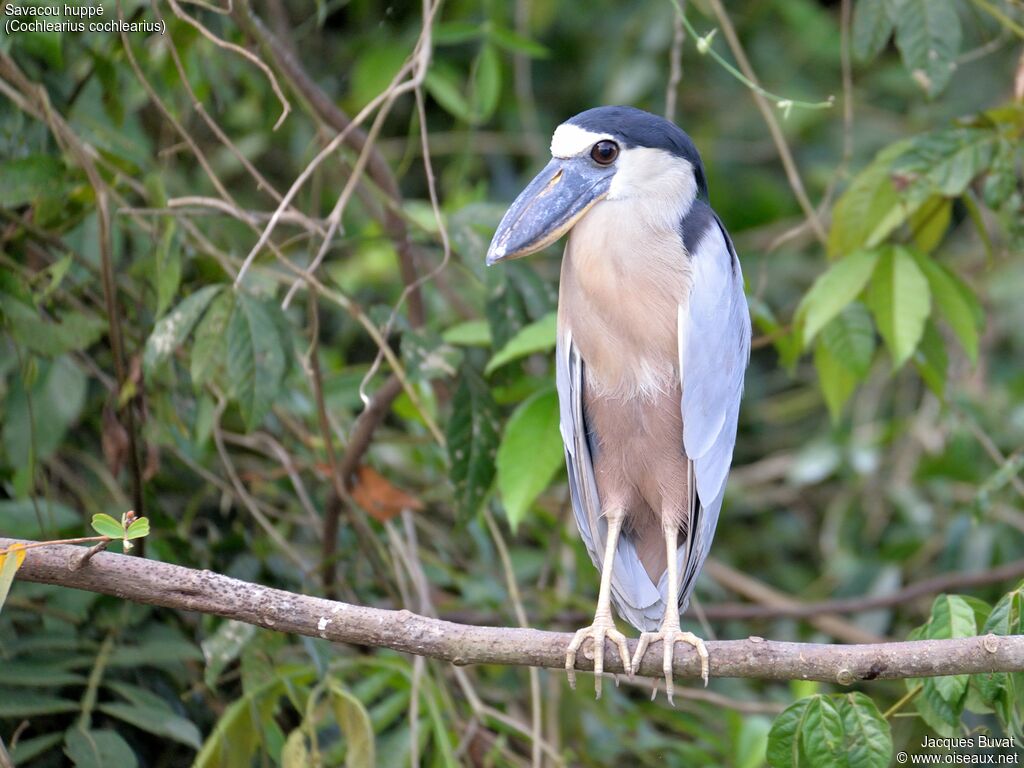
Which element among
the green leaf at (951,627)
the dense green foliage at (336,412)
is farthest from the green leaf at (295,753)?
the green leaf at (951,627)

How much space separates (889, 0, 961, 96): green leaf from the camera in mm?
2184

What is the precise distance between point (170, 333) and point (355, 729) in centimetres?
79

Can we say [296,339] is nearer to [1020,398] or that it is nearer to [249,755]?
[249,755]

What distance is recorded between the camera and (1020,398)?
3.83 metres

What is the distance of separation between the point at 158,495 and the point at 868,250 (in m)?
1.70

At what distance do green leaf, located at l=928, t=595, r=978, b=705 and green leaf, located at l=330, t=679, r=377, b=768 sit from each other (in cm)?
96

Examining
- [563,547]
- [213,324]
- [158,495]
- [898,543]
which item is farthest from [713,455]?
[898,543]

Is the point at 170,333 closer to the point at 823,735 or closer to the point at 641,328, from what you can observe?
the point at 641,328

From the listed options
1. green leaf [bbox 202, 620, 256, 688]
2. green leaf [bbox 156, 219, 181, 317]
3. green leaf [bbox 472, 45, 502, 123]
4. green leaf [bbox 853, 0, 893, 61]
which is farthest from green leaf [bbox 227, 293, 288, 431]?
green leaf [bbox 853, 0, 893, 61]

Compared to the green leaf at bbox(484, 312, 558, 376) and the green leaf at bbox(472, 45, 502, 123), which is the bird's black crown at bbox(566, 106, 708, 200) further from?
the green leaf at bbox(472, 45, 502, 123)

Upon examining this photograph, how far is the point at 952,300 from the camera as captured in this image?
7.42ft

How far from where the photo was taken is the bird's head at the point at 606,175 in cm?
191

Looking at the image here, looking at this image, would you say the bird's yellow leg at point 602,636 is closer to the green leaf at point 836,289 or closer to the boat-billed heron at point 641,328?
the boat-billed heron at point 641,328

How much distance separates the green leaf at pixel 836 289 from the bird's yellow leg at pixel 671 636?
471 millimetres
